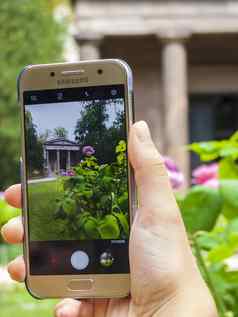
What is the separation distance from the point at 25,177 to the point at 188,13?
504 inches

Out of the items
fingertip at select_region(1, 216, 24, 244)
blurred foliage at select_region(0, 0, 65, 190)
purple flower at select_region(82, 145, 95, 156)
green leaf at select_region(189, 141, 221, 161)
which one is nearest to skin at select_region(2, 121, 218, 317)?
purple flower at select_region(82, 145, 95, 156)

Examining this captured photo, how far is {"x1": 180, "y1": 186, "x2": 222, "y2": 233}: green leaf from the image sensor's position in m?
1.66

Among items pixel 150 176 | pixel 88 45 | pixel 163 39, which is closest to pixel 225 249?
pixel 150 176

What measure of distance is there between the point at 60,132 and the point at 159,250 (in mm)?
248

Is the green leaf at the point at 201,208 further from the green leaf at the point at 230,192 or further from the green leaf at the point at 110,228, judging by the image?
the green leaf at the point at 110,228

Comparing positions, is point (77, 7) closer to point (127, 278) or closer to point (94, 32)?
point (94, 32)

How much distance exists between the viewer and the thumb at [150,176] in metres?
1.24

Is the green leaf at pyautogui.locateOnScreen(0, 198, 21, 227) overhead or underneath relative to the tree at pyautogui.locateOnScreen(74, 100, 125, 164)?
underneath

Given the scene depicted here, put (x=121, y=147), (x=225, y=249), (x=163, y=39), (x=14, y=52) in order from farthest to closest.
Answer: (x=14, y=52) → (x=163, y=39) → (x=225, y=249) → (x=121, y=147)

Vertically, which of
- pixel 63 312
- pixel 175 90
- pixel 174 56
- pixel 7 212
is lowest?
pixel 63 312

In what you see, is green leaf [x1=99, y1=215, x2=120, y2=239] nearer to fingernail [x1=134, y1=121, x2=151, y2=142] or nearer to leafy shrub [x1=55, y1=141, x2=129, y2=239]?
leafy shrub [x1=55, y1=141, x2=129, y2=239]

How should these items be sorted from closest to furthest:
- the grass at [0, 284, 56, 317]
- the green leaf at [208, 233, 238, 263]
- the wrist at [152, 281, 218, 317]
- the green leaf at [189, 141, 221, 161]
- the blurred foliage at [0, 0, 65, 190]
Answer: the wrist at [152, 281, 218, 317]
the green leaf at [208, 233, 238, 263]
the green leaf at [189, 141, 221, 161]
the grass at [0, 284, 56, 317]
the blurred foliage at [0, 0, 65, 190]

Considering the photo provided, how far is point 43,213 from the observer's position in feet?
4.62

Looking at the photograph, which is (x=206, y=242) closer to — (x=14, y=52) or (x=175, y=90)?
(x=175, y=90)
